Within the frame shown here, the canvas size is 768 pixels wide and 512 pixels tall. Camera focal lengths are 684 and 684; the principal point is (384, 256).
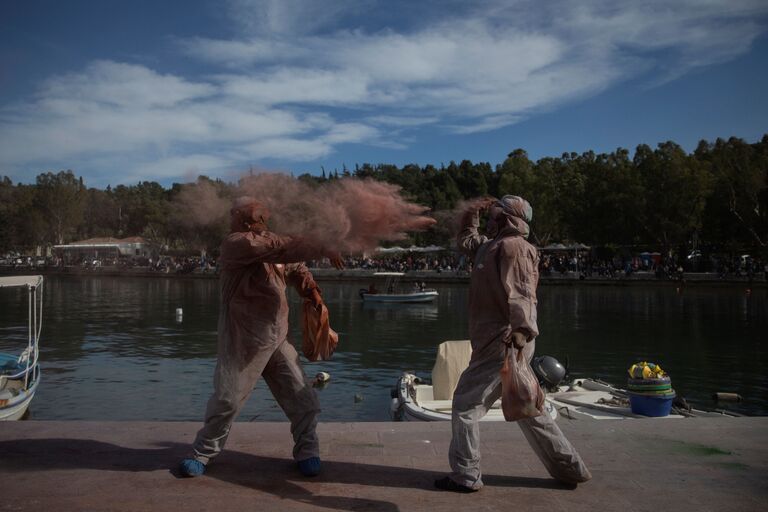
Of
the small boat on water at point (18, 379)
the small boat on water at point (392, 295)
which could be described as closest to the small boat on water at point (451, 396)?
the small boat on water at point (18, 379)

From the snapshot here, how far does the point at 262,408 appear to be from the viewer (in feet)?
52.7

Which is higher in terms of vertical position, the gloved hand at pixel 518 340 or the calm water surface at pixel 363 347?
the gloved hand at pixel 518 340

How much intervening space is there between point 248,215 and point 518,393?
2.28 m

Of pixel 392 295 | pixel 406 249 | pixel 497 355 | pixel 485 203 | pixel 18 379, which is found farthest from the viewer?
pixel 392 295

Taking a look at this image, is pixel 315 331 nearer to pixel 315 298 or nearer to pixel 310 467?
pixel 315 298

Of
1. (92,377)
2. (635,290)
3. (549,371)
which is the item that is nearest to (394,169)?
(635,290)

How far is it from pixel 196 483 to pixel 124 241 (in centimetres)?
10535

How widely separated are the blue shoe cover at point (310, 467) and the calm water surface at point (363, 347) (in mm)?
10482

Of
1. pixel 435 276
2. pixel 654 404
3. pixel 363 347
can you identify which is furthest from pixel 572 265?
pixel 654 404

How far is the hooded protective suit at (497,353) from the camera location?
14.9ft

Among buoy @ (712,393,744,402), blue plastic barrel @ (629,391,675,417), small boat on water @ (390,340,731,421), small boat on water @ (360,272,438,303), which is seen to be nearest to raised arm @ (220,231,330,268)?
small boat on water @ (390,340,731,421)

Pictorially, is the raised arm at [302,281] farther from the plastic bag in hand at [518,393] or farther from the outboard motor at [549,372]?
the outboard motor at [549,372]

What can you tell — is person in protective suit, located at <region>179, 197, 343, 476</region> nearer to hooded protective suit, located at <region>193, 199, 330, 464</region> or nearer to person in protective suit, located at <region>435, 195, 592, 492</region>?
hooded protective suit, located at <region>193, 199, 330, 464</region>

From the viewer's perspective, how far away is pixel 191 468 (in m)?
4.83
